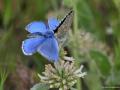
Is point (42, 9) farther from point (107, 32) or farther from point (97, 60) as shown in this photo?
point (97, 60)

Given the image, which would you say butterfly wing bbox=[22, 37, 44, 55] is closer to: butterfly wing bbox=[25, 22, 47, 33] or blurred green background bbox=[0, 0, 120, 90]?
butterfly wing bbox=[25, 22, 47, 33]

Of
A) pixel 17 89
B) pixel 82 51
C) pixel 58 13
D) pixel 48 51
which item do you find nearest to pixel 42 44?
pixel 48 51

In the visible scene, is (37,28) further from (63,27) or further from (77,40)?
(77,40)

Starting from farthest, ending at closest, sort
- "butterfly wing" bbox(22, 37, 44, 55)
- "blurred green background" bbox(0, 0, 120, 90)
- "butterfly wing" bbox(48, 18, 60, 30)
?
"blurred green background" bbox(0, 0, 120, 90) → "butterfly wing" bbox(48, 18, 60, 30) → "butterfly wing" bbox(22, 37, 44, 55)

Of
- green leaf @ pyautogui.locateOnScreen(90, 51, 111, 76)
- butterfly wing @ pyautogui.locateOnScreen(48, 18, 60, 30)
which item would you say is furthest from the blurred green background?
butterfly wing @ pyautogui.locateOnScreen(48, 18, 60, 30)

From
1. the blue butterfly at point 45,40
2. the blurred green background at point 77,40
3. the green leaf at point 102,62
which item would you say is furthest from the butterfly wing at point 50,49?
the green leaf at point 102,62
